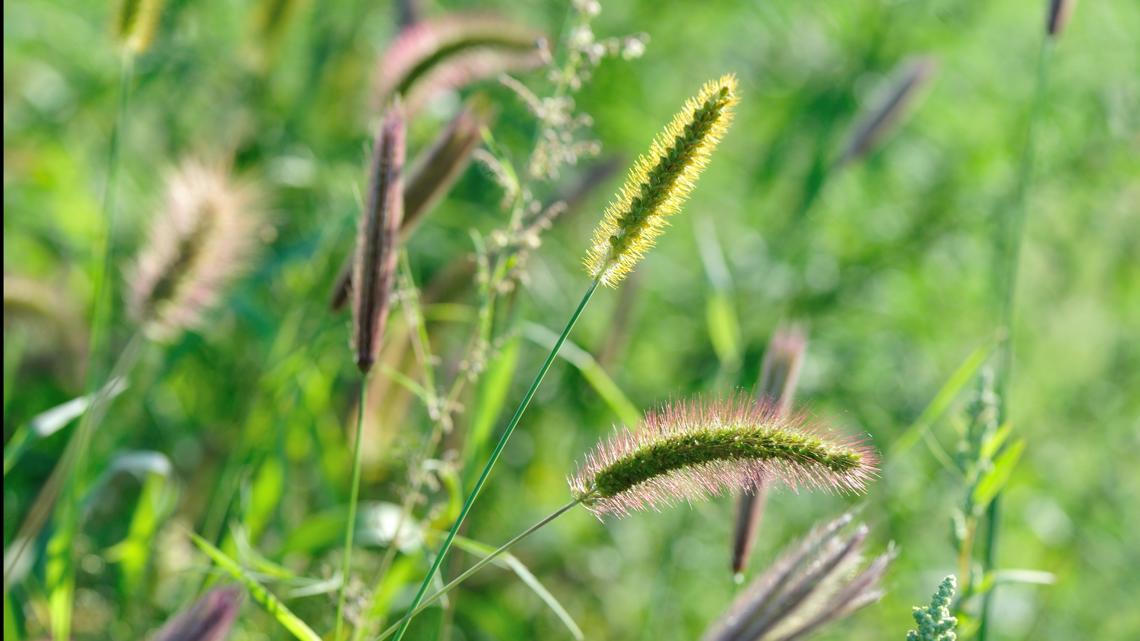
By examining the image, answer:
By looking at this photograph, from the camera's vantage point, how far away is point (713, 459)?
1270mm

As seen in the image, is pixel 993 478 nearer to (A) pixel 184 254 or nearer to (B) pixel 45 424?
(A) pixel 184 254

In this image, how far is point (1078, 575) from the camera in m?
3.56

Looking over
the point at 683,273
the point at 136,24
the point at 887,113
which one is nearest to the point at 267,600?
the point at 136,24

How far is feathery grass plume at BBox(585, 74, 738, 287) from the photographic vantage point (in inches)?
49.6

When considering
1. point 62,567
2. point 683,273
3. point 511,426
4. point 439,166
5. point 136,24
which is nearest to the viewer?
point 511,426

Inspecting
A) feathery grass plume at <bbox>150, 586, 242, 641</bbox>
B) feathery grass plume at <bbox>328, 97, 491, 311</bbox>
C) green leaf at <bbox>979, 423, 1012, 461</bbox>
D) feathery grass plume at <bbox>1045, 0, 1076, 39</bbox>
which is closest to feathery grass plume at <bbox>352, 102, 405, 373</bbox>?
feathery grass plume at <bbox>328, 97, 491, 311</bbox>

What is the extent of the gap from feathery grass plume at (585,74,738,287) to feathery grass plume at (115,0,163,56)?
1.19 m

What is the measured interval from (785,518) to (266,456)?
1676mm

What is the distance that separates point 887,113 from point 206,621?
5.71 feet

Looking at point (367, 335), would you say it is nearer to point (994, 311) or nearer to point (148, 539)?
point (148, 539)

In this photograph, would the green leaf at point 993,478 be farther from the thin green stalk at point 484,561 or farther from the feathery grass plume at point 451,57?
the feathery grass plume at point 451,57

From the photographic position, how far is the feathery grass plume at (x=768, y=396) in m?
1.71

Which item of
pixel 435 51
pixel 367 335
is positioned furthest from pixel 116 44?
pixel 367 335

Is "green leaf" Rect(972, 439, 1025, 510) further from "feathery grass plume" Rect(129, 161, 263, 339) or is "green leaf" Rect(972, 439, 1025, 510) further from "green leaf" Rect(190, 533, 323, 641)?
"feathery grass plume" Rect(129, 161, 263, 339)
